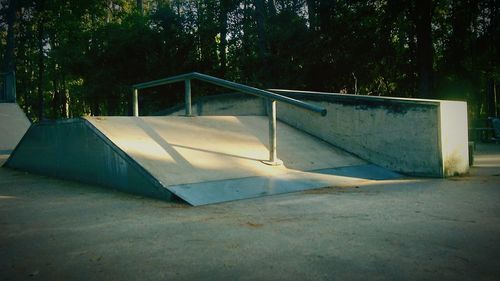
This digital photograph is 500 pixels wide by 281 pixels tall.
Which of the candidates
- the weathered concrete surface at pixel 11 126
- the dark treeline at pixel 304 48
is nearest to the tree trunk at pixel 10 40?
the dark treeline at pixel 304 48

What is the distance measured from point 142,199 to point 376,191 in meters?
2.64

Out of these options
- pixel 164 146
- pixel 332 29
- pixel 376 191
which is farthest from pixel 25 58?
pixel 376 191

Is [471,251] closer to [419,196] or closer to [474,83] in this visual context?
[419,196]

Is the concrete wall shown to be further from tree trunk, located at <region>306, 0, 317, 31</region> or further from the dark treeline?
tree trunk, located at <region>306, 0, 317, 31</region>

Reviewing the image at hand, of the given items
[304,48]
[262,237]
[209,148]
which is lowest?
[262,237]

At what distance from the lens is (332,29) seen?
16.9 meters

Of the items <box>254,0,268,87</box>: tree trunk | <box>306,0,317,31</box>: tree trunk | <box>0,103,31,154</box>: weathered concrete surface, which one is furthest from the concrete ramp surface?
<box>306,0,317,31</box>: tree trunk

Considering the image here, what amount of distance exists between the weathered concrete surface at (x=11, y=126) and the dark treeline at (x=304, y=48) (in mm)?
5816

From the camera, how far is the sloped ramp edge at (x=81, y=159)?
4723 mm

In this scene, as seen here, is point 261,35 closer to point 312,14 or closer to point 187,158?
point 312,14

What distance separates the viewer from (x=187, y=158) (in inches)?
207

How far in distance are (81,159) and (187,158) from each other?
165 centimetres

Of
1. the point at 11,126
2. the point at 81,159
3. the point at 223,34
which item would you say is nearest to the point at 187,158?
the point at 81,159

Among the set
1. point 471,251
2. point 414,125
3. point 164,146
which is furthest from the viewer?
point 414,125
